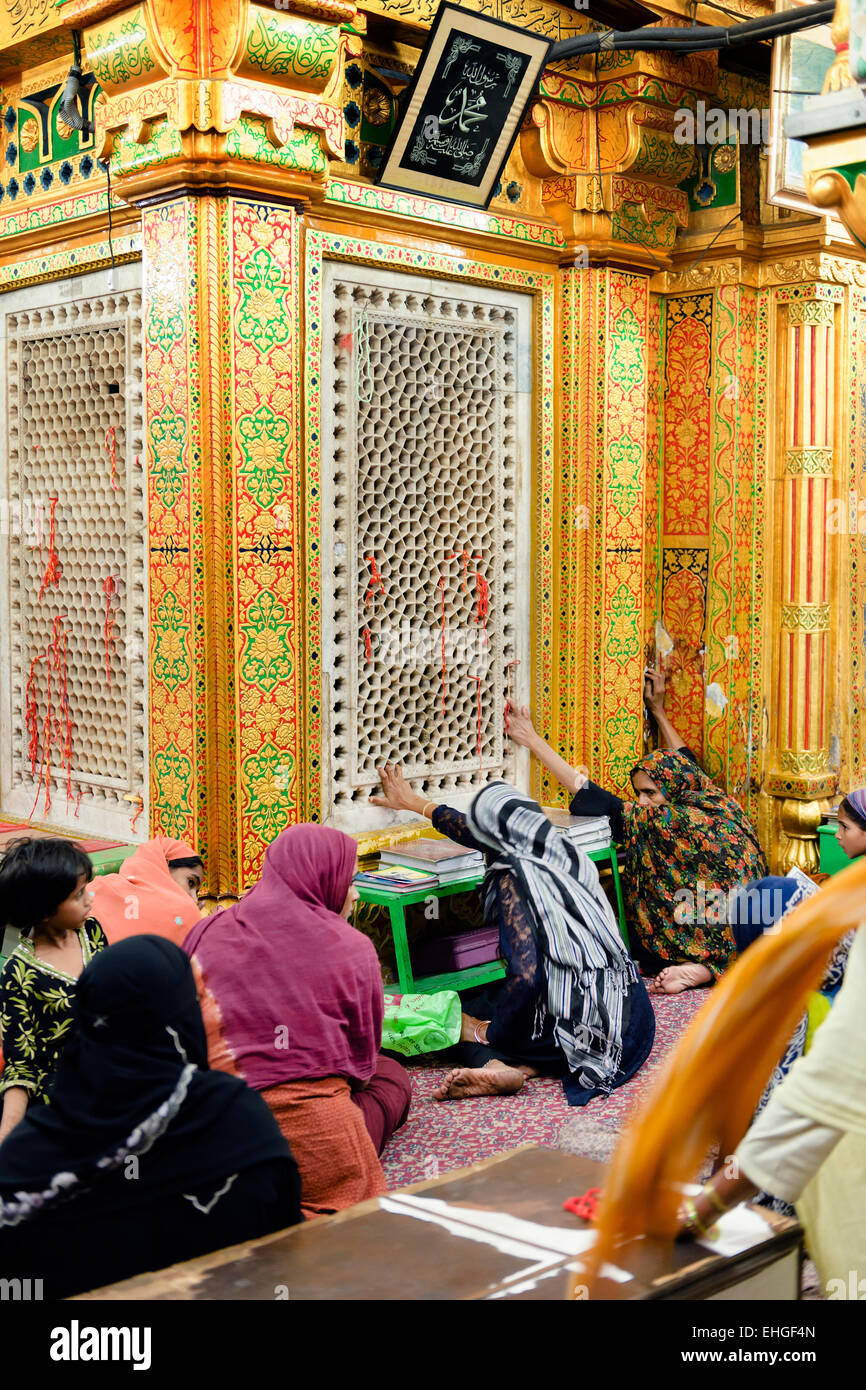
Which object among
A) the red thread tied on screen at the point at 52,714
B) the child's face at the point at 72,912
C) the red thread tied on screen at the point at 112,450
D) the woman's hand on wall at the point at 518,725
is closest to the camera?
the child's face at the point at 72,912

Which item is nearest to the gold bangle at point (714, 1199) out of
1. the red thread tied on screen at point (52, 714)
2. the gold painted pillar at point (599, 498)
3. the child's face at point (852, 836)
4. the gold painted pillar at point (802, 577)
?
the child's face at point (852, 836)

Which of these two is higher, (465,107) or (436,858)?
(465,107)

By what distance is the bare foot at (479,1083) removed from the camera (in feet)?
14.2

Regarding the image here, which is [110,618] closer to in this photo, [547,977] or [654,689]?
[547,977]

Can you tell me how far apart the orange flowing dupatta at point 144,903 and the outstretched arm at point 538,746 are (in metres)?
1.98

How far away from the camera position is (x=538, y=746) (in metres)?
5.71

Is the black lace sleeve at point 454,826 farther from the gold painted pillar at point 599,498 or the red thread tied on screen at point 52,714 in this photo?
the red thread tied on screen at point 52,714

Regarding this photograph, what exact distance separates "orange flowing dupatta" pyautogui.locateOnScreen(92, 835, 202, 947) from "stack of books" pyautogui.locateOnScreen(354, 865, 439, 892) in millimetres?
879

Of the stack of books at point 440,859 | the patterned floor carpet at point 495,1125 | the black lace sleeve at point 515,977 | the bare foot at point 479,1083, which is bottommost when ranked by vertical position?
the patterned floor carpet at point 495,1125

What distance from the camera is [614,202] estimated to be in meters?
5.79

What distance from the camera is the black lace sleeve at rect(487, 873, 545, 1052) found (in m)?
4.36

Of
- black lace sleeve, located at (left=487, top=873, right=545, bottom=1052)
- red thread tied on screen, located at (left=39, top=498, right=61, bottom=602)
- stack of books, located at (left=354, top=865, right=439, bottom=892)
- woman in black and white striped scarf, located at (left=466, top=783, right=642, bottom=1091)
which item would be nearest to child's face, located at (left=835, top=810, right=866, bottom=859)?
woman in black and white striped scarf, located at (left=466, top=783, right=642, bottom=1091)

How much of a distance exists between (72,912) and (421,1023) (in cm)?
178

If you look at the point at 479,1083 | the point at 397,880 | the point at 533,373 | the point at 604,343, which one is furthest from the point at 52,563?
the point at 479,1083
